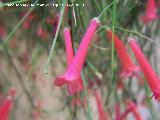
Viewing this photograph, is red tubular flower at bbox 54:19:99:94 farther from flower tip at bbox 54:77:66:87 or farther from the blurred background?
the blurred background

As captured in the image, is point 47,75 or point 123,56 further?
point 47,75

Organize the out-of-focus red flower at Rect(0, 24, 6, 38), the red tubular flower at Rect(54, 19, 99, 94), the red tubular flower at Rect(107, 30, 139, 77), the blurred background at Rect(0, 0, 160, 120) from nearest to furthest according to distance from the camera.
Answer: the red tubular flower at Rect(54, 19, 99, 94) < the red tubular flower at Rect(107, 30, 139, 77) < the blurred background at Rect(0, 0, 160, 120) < the out-of-focus red flower at Rect(0, 24, 6, 38)

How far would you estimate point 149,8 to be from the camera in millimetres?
1309

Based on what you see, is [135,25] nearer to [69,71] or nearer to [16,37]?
[69,71]

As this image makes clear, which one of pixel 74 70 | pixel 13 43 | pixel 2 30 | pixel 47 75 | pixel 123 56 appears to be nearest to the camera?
pixel 74 70

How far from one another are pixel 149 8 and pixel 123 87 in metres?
0.71

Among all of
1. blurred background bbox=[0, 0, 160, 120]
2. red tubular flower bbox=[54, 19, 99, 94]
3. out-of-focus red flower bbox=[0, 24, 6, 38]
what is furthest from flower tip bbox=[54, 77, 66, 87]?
out-of-focus red flower bbox=[0, 24, 6, 38]

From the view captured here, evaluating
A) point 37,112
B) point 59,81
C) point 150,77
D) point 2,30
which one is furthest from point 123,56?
point 2,30

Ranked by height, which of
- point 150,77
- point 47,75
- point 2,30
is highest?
point 150,77

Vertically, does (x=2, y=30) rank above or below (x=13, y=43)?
above

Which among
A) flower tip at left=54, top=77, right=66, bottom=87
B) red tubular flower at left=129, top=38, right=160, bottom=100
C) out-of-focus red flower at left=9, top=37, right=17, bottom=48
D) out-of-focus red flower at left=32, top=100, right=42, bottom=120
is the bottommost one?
out-of-focus red flower at left=32, top=100, right=42, bottom=120

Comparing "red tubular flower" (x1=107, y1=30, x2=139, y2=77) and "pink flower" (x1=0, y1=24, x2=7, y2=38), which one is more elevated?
"red tubular flower" (x1=107, y1=30, x2=139, y2=77)

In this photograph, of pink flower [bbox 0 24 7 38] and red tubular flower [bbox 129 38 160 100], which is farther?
pink flower [bbox 0 24 7 38]

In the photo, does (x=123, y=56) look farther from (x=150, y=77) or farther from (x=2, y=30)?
(x=2, y=30)
